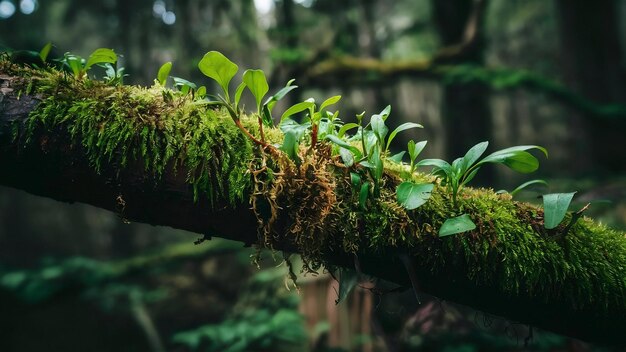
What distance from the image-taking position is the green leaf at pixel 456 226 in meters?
1.21

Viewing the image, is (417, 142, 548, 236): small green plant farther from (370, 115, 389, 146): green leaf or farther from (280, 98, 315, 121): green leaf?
(280, 98, 315, 121): green leaf

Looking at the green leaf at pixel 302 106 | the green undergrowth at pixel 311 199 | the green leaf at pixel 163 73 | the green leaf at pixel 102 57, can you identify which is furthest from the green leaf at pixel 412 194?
the green leaf at pixel 102 57

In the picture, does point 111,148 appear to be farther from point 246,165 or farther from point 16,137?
point 246,165

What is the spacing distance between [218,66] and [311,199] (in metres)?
0.55

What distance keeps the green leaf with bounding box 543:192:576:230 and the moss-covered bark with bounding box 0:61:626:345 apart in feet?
0.30

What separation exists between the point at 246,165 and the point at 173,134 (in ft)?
0.81

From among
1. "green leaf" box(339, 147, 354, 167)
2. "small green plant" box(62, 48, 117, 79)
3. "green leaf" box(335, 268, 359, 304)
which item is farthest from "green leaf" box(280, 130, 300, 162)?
"small green plant" box(62, 48, 117, 79)

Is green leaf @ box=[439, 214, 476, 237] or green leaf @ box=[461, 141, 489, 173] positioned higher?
green leaf @ box=[461, 141, 489, 173]

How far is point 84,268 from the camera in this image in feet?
17.0

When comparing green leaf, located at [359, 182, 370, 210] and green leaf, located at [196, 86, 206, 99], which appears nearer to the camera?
green leaf, located at [359, 182, 370, 210]

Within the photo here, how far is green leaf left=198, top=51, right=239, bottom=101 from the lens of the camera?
125cm

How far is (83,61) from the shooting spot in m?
1.38

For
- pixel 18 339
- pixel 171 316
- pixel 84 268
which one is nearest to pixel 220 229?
pixel 84 268

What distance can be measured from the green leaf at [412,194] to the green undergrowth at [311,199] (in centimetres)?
6
